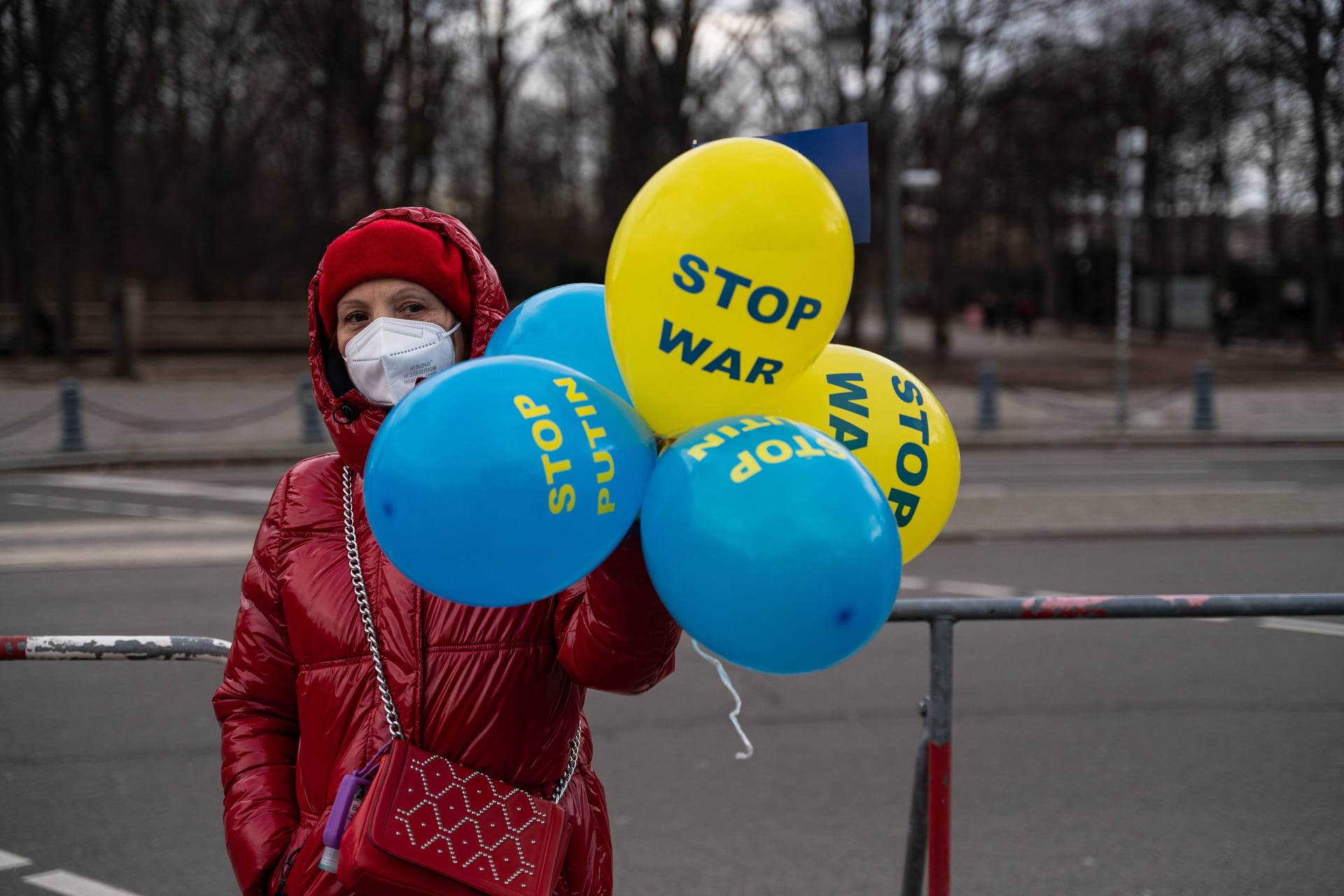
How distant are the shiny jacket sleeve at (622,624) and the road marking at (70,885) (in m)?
2.90

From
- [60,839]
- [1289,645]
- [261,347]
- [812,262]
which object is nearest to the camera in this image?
[812,262]

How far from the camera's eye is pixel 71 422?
49.3 feet

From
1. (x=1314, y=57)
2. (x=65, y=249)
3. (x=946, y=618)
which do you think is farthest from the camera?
(x=1314, y=57)

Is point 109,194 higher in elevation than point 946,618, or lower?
higher

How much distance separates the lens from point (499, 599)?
1.50 meters

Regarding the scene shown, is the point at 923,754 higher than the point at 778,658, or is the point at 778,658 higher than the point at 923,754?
the point at 778,658

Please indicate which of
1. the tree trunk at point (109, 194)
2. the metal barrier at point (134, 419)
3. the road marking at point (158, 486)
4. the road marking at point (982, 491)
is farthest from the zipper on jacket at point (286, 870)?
the tree trunk at point (109, 194)

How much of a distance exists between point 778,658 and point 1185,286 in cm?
4368

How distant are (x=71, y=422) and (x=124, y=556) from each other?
726cm

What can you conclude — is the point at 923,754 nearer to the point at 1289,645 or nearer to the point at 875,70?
the point at 1289,645

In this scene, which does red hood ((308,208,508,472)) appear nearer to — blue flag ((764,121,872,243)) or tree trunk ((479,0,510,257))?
blue flag ((764,121,872,243))

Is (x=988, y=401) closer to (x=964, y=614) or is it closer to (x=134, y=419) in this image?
(x=134, y=419)

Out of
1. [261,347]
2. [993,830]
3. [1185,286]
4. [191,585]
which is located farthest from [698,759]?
[1185,286]

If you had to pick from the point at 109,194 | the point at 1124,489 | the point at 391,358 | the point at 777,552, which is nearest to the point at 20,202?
the point at 109,194
